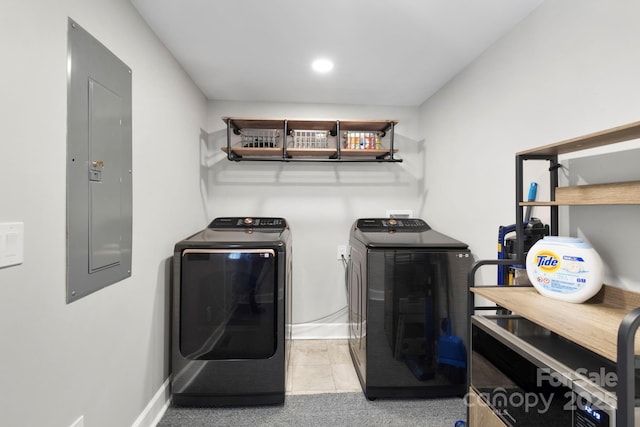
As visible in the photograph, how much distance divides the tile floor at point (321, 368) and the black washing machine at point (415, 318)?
0.31 metres

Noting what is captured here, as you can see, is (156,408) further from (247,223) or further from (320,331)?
(320,331)

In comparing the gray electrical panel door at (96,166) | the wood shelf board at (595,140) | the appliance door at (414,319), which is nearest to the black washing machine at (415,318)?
the appliance door at (414,319)

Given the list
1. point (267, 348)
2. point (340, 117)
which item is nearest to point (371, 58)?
point (340, 117)

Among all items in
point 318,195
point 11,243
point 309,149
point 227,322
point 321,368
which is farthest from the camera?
point 318,195

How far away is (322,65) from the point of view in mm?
2066

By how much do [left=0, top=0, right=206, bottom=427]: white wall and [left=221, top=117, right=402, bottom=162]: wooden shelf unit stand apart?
29.8 inches

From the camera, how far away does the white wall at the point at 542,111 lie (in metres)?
1.06

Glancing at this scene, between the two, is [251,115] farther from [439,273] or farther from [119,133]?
[439,273]

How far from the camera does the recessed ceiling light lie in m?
2.01

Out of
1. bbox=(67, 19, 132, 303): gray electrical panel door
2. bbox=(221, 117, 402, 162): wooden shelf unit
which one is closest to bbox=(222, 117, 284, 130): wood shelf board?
bbox=(221, 117, 402, 162): wooden shelf unit

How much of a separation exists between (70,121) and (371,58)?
174 cm

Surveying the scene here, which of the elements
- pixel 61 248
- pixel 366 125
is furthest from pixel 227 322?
pixel 366 125

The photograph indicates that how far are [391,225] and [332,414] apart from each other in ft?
4.98

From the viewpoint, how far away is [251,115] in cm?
276
